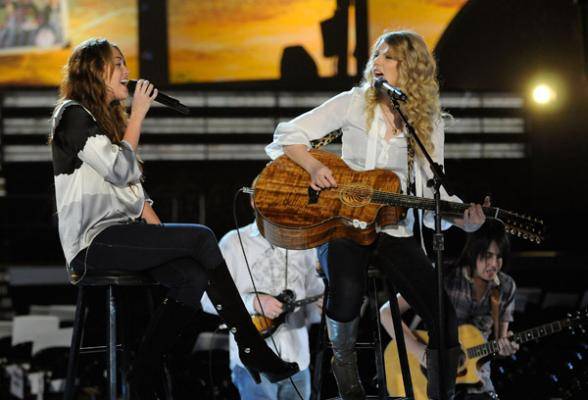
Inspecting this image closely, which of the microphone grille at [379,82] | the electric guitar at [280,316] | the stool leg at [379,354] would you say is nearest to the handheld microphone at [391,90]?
the microphone grille at [379,82]

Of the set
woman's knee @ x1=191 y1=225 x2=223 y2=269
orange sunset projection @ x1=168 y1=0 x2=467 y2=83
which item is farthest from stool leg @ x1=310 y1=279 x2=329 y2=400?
orange sunset projection @ x1=168 y1=0 x2=467 y2=83

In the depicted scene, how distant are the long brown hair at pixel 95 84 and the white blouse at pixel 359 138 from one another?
27.2 inches

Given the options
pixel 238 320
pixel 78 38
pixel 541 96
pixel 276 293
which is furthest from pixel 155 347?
pixel 541 96

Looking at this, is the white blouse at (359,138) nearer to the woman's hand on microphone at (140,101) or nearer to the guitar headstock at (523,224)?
the guitar headstock at (523,224)

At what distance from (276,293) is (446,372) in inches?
59.9

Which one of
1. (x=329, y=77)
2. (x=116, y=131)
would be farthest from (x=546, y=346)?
(x=116, y=131)

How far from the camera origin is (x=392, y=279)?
3.58 meters

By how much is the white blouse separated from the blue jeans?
1.34m

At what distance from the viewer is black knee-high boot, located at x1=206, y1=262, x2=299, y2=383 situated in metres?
3.36

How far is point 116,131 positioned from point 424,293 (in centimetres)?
140

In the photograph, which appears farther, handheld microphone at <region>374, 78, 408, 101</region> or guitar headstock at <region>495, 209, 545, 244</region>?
guitar headstock at <region>495, 209, 545, 244</region>

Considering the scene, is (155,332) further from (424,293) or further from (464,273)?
(464,273)

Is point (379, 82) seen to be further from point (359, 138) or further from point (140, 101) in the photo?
point (140, 101)

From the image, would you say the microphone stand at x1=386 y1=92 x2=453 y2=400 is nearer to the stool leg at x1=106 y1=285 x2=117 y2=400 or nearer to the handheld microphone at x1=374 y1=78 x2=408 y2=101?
the handheld microphone at x1=374 y1=78 x2=408 y2=101
